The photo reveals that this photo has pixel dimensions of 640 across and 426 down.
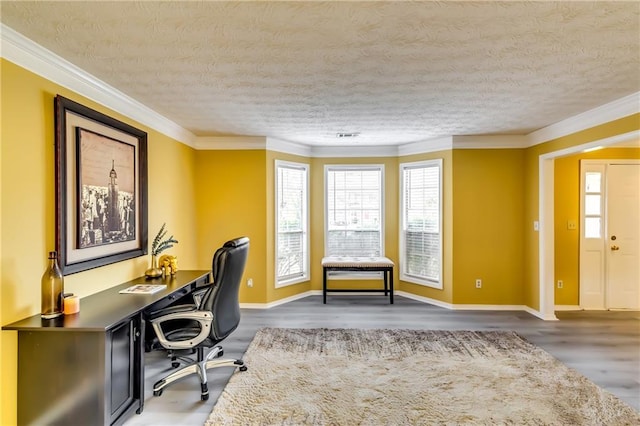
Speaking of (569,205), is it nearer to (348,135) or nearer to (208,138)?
(348,135)

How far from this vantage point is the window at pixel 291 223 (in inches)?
199

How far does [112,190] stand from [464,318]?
428cm

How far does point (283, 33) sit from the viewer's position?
1882mm

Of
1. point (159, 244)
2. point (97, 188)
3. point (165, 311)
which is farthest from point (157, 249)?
point (165, 311)

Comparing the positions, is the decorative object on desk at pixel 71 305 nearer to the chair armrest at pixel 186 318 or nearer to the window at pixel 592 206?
the chair armrest at pixel 186 318

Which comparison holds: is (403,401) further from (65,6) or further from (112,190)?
(65,6)

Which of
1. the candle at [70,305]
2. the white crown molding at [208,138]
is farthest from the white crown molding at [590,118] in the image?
the candle at [70,305]

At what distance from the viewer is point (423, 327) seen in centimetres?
402

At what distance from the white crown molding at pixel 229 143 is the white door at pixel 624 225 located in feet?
16.3


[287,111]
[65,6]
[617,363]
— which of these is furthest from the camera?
[287,111]

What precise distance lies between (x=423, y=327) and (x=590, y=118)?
9.54ft

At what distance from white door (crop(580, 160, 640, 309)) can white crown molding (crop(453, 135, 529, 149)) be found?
931mm

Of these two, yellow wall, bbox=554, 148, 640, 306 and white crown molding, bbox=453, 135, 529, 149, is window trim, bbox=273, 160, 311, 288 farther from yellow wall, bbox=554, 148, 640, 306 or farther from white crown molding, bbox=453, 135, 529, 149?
yellow wall, bbox=554, 148, 640, 306

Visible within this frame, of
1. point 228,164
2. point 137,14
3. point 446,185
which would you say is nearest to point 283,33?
point 137,14
